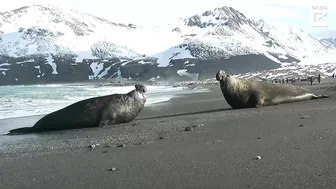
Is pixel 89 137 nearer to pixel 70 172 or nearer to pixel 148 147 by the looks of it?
pixel 148 147

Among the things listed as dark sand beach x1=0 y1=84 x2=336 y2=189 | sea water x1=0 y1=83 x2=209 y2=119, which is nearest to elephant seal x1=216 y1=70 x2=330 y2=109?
dark sand beach x1=0 y1=84 x2=336 y2=189

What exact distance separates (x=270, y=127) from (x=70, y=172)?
4366 mm

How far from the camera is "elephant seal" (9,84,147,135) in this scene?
38.2 feet

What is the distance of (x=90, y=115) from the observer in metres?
11.7

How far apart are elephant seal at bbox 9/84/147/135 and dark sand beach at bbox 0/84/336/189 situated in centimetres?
179

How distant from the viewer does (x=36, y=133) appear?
35.9 ft

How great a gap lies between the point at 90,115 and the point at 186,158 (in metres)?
6.18

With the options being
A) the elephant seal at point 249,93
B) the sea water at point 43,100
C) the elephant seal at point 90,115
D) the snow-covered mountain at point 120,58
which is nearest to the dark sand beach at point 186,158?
the elephant seal at point 90,115

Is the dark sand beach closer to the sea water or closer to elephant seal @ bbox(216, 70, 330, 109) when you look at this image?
elephant seal @ bbox(216, 70, 330, 109)

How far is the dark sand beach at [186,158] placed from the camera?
478 cm

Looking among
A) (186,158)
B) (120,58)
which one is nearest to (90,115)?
(186,158)

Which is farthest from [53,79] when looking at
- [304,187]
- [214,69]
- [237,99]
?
[304,187]

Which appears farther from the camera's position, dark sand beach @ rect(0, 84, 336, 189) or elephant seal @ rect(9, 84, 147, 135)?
elephant seal @ rect(9, 84, 147, 135)

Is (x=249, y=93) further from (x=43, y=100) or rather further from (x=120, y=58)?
(x=120, y=58)
